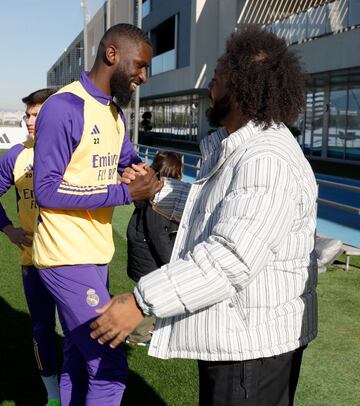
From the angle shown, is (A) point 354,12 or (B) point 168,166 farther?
(A) point 354,12

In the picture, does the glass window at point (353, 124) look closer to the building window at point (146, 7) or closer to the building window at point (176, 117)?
the building window at point (176, 117)

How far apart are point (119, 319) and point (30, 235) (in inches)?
54.7

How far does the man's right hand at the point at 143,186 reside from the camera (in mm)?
2534

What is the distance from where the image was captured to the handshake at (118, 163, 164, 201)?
99.8 inches

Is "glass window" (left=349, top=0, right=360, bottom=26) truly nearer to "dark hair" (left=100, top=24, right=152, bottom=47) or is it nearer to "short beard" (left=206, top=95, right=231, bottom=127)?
"dark hair" (left=100, top=24, right=152, bottom=47)

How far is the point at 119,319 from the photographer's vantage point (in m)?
1.84

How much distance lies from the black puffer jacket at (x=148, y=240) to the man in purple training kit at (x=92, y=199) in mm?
1659

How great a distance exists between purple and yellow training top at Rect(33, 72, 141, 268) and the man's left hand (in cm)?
65

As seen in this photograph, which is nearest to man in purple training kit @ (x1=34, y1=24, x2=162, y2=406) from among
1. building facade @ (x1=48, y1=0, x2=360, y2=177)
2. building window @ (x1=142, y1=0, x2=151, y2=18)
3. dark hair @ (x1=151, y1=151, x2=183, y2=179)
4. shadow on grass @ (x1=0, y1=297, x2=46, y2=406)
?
shadow on grass @ (x1=0, y1=297, x2=46, y2=406)

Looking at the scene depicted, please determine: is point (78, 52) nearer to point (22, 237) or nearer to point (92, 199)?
point (22, 237)

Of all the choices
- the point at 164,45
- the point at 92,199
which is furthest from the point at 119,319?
the point at 164,45

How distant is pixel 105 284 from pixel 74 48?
82264 mm

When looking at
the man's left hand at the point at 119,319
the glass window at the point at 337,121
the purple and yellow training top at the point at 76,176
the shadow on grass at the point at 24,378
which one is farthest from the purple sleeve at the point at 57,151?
the glass window at the point at 337,121

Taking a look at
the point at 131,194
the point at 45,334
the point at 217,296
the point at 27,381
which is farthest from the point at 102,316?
the point at 27,381
